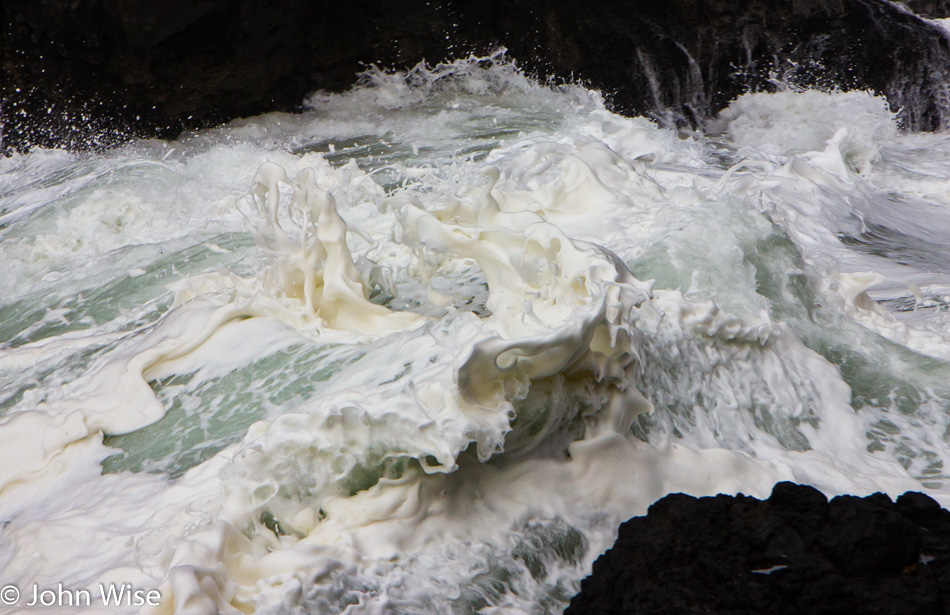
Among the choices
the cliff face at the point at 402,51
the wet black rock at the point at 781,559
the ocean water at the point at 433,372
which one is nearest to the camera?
the wet black rock at the point at 781,559

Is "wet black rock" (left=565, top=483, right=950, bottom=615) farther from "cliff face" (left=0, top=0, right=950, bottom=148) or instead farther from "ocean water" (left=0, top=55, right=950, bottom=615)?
"cliff face" (left=0, top=0, right=950, bottom=148)

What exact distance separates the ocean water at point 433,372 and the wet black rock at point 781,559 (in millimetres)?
367

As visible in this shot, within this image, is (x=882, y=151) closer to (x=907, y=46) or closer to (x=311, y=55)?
(x=907, y=46)

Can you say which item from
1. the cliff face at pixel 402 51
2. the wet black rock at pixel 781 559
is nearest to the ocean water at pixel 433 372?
the wet black rock at pixel 781 559

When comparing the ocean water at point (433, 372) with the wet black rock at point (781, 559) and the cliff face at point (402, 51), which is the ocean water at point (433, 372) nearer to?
the wet black rock at point (781, 559)

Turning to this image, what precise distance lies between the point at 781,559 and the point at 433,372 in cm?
103

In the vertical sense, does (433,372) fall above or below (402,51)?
below

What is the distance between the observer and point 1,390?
3.79m

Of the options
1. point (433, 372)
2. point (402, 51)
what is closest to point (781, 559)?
point (433, 372)

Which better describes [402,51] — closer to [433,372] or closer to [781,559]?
[433,372]

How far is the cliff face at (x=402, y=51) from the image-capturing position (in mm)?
8297

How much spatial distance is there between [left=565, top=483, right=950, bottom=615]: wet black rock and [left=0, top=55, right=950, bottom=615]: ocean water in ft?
1.20

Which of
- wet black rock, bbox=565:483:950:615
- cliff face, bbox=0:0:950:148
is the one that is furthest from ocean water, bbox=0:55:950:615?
cliff face, bbox=0:0:950:148

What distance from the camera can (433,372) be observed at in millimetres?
2428
